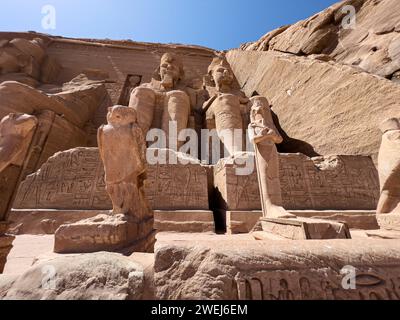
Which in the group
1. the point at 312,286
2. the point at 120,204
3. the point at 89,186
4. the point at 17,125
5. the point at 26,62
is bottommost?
the point at 312,286

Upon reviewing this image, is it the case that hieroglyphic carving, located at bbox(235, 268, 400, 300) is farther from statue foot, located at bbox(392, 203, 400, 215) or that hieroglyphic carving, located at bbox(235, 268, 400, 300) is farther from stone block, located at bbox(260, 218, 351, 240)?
statue foot, located at bbox(392, 203, 400, 215)

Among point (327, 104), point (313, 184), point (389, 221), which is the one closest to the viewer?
point (389, 221)

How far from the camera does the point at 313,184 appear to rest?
4.11 m

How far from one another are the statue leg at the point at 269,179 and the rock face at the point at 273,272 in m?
1.60

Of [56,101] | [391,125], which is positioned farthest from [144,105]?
[391,125]

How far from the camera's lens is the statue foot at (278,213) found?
2442 millimetres

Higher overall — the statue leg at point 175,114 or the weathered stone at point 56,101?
the weathered stone at point 56,101

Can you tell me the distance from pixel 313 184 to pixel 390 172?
5.33ft

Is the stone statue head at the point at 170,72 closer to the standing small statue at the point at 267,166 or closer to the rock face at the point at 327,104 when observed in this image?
the rock face at the point at 327,104

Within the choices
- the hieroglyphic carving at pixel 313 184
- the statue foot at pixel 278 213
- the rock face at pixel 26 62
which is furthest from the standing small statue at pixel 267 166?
the rock face at pixel 26 62

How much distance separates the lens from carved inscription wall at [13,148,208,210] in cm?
370

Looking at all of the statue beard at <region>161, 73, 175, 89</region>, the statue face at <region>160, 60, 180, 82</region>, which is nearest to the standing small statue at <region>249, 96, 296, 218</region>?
the statue beard at <region>161, 73, 175, 89</region>

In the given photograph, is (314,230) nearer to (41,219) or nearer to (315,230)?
(315,230)

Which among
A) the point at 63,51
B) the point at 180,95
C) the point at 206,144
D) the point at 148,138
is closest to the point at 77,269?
the point at 148,138
